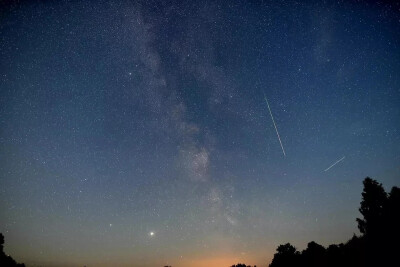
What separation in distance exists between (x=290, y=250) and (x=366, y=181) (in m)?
29.3

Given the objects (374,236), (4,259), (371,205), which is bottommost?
(4,259)

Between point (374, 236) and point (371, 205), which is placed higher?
point (371, 205)

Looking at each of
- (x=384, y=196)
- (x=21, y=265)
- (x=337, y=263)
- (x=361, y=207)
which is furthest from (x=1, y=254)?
(x=384, y=196)

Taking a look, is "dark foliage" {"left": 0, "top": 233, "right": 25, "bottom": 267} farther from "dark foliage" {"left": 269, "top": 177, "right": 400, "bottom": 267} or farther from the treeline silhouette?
"dark foliage" {"left": 269, "top": 177, "right": 400, "bottom": 267}

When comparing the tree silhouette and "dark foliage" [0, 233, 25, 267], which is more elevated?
the tree silhouette

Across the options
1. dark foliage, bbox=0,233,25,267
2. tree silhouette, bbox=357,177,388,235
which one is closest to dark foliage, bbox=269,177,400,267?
tree silhouette, bbox=357,177,388,235

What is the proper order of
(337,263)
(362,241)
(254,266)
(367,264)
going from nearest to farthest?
(367,264)
(362,241)
(337,263)
(254,266)

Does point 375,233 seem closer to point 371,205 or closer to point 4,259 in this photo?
point 371,205

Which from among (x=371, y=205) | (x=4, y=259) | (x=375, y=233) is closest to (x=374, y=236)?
(x=375, y=233)

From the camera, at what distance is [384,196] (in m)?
31.0

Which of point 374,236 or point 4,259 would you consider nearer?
point 374,236

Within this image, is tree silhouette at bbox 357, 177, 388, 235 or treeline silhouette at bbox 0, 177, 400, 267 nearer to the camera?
treeline silhouette at bbox 0, 177, 400, 267

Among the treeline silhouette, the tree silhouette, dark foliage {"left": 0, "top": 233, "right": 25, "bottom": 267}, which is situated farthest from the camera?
dark foliage {"left": 0, "top": 233, "right": 25, "bottom": 267}

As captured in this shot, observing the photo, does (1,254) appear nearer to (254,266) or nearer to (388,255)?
(388,255)
